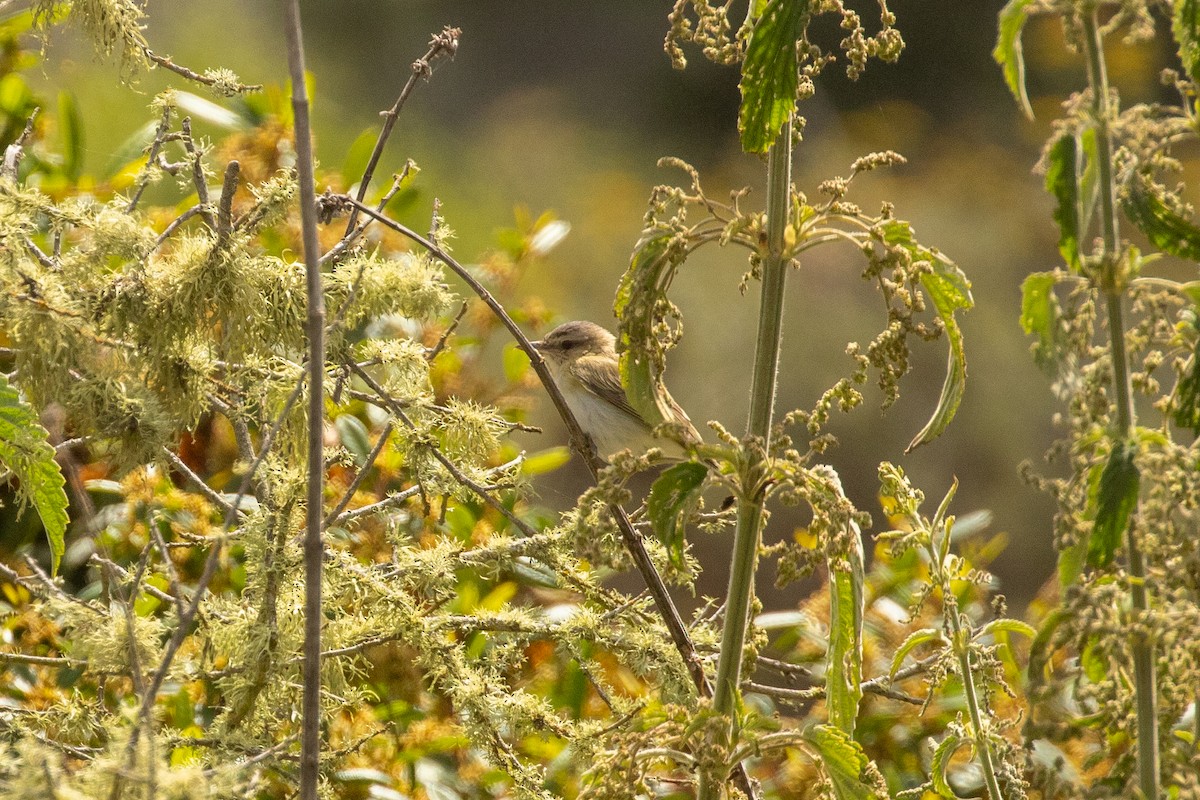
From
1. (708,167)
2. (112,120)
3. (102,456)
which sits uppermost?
(708,167)

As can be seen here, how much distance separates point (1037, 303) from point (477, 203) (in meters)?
5.99

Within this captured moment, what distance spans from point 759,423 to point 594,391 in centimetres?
289

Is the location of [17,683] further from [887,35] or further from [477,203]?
[477,203]

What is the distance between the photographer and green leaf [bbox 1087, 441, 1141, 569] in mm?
971

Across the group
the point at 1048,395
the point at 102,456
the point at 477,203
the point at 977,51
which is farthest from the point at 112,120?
the point at 977,51

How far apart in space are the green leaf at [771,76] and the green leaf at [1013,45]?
0.19 meters

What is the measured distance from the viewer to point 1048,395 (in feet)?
23.5

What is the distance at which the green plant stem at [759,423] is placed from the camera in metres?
1.19

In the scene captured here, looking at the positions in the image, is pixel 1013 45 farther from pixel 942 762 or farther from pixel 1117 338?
pixel 942 762

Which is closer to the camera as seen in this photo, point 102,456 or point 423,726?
point 102,456

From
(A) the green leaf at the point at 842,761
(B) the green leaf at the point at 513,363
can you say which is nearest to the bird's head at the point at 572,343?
(B) the green leaf at the point at 513,363

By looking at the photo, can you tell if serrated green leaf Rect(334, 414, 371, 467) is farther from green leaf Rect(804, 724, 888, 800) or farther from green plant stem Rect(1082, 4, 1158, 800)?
green plant stem Rect(1082, 4, 1158, 800)

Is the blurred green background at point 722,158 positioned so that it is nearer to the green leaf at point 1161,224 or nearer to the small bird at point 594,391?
the small bird at point 594,391

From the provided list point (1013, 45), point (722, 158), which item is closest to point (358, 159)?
point (1013, 45)
